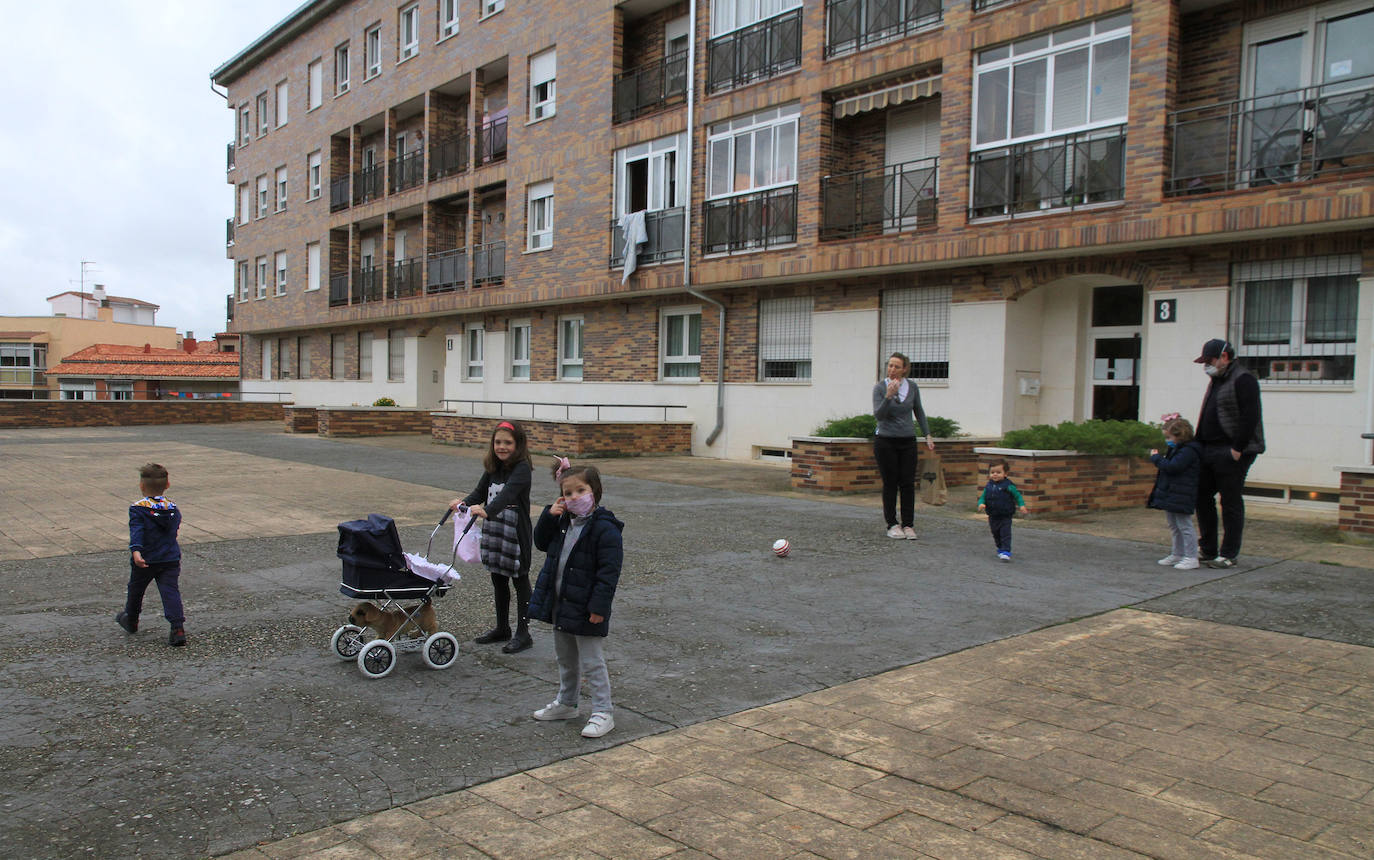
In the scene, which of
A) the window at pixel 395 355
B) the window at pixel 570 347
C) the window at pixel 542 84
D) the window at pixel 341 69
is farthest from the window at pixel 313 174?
the window at pixel 570 347

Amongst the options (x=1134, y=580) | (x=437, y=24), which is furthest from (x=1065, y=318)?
(x=437, y=24)

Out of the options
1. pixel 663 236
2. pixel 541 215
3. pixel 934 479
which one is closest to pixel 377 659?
pixel 934 479

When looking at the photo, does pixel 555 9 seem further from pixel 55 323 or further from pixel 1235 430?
pixel 55 323

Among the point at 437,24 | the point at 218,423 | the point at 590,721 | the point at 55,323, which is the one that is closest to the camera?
the point at 590,721

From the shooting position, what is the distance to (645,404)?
20.6 metres

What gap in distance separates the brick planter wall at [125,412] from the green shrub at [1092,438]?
2825 cm

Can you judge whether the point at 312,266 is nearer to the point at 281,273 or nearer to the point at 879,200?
the point at 281,273

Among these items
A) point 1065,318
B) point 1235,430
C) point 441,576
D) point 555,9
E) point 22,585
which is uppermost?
point 555,9

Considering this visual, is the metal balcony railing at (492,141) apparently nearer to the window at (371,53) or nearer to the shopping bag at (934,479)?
the window at (371,53)

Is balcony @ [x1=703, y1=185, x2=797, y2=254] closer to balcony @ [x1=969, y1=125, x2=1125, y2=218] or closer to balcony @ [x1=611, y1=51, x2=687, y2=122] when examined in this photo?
balcony @ [x1=611, y1=51, x2=687, y2=122]

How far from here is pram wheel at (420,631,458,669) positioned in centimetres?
505

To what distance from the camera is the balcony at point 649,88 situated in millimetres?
20266

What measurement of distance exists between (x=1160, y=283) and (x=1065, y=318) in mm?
1954

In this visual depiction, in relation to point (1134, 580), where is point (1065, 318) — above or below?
Answer: above
